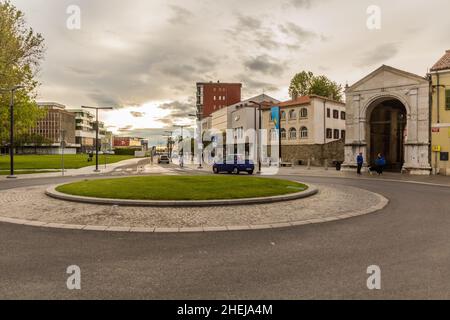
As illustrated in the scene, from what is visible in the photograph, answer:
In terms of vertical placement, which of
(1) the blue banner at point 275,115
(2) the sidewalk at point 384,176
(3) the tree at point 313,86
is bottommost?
(2) the sidewalk at point 384,176

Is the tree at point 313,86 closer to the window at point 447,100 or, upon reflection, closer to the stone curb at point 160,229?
the window at point 447,100

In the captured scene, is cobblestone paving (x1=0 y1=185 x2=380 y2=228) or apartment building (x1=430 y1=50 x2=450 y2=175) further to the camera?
apartment building (x1=430 y1=50 x2=450 y2=175)

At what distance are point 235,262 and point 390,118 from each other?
1388 inches

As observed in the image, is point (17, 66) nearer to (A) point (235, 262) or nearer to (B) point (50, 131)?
(A) point (235, 262)

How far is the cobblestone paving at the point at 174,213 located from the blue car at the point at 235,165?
51.0 feet

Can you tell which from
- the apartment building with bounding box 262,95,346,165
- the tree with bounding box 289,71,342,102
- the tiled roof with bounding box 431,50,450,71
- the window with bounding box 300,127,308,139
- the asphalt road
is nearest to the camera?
the asphalt road

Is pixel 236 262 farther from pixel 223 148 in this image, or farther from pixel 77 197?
pixel 223 148

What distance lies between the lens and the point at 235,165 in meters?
27.5

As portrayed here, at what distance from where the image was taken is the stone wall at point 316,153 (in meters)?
39.2

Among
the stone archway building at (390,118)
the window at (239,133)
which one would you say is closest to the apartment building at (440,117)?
the stone archway building at (390,118)

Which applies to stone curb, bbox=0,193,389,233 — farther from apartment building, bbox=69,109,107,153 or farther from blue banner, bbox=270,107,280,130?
apartment building, bbox=69,109,107,153

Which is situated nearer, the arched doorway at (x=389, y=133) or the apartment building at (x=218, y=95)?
the arched doorway at (x=389, y=133)

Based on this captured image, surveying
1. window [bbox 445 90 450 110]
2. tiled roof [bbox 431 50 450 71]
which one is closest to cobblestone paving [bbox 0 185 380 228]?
window [bbox 445 90 450 110]

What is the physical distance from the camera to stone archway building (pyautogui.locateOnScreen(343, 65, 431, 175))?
26.2m
